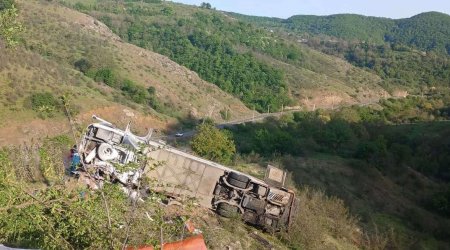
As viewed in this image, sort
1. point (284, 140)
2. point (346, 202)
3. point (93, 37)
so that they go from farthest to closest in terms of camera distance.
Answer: point (93, 37) < point (284, 140) < point (346, 202)

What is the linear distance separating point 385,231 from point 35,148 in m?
12.6

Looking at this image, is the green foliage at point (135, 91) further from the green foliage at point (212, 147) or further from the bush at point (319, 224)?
the bush at point (319, 224)

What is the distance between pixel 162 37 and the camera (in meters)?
108

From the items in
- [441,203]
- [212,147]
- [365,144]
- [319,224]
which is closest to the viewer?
[319,224]

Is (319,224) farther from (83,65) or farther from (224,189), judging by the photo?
(83,65)

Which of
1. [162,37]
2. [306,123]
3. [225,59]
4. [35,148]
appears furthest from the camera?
[162,37]

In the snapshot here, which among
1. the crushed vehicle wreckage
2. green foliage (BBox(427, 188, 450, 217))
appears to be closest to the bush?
the crushed vehicle wreckage

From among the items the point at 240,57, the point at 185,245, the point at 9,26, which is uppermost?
the point at 9,26

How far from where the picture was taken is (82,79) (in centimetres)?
5525

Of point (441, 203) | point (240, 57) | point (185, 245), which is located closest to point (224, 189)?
point (185, 245)

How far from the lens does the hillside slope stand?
128 feet

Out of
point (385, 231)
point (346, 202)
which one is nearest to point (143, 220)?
point (385, 231)

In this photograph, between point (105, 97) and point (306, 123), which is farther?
point (105, 97)

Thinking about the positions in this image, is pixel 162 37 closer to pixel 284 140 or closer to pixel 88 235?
pixel 284 140
